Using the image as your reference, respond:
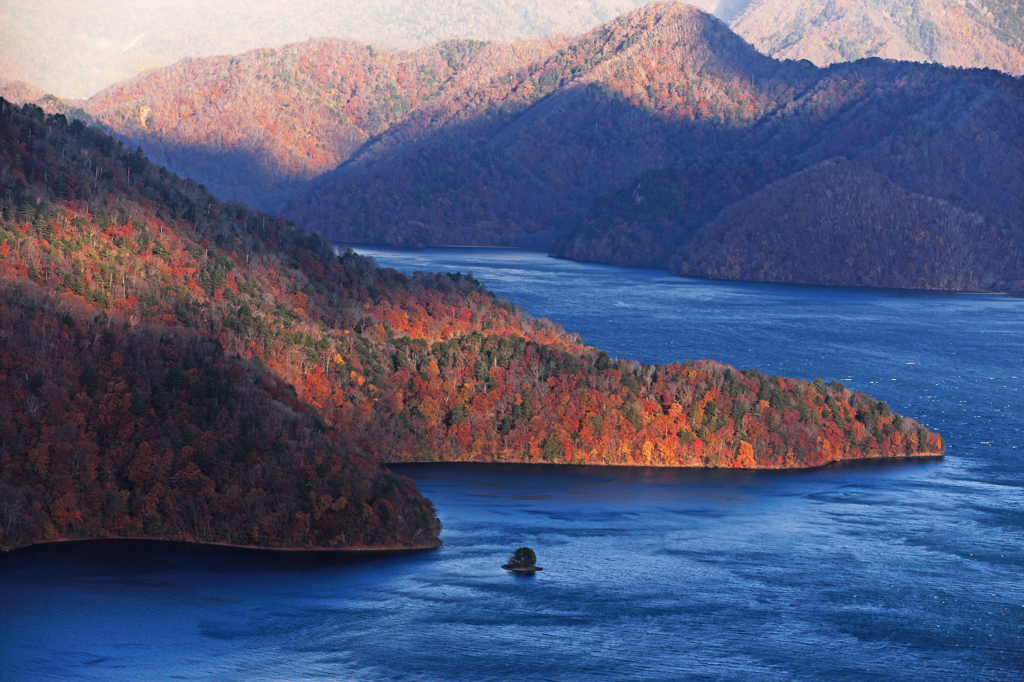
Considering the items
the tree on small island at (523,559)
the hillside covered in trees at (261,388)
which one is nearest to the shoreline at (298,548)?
the hillside covered in trees at (261,388)

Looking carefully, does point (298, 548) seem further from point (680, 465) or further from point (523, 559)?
point (680, 465)

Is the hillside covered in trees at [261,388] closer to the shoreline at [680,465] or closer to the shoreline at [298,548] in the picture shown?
the shoreline at [298,548]

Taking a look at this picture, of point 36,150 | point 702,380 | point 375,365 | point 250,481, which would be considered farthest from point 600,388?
point 36,150

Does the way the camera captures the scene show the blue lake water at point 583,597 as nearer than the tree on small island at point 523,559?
A: Yes

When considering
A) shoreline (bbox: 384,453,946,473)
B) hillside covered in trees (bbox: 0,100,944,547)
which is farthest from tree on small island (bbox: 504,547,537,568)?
shoreline (bbox: 384,453,946,473)

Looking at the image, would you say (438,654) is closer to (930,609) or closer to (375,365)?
(930,609)

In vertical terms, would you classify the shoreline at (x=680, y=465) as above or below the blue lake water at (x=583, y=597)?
above
